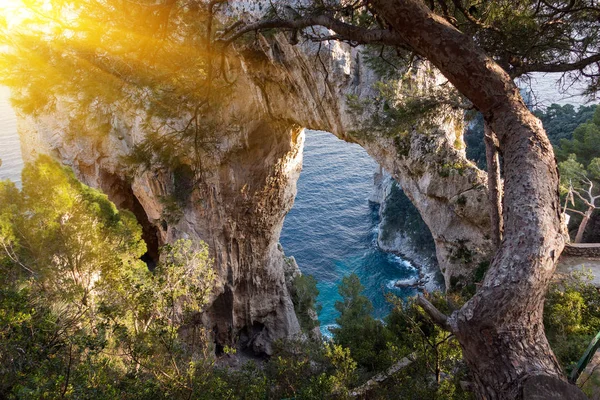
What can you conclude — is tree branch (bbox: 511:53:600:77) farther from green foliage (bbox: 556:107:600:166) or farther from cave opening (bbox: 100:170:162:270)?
green foliage (bbox: 556:107:600:166)

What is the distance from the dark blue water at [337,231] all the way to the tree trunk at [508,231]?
22.7 metres

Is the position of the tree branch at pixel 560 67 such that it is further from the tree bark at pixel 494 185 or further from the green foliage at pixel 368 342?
the green foliage at pixel 368 342

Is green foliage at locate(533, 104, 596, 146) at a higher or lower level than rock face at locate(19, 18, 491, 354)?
higher

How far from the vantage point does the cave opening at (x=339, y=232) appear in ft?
92.3

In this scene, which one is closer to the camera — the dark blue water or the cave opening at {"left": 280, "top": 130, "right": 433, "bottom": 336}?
the cave opening at {"left": 280, "top": 130, "right": 433, "bottom": 336}

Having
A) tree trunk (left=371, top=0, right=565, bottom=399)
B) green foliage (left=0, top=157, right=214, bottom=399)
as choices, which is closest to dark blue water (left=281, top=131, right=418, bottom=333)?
green foliage (left=0, top=157, right=214, bottom=399)

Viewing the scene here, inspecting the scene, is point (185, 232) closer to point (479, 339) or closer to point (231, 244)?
point (231, 244)

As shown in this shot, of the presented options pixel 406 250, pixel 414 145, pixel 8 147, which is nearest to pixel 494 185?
pixel 414 145

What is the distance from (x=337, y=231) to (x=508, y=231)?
3170cm

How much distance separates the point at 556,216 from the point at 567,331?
5.40 meters

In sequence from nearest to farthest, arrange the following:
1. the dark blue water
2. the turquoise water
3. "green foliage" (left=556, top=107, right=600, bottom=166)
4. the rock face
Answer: the rock face
"green foliage" (left=556, top=107, right=600, bottom=166)
the turquoise water
the dark blue water

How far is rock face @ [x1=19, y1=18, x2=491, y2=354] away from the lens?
8633 mm

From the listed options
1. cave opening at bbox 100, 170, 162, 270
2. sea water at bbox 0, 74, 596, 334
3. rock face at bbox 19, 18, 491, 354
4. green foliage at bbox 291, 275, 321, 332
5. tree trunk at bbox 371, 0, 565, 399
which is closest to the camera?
tree trunk at bbox 371, 0, 565, 399

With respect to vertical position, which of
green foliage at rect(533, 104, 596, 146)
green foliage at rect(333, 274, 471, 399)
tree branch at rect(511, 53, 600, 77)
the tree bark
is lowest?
green foliage at rect(333, 274, 471, 399)
